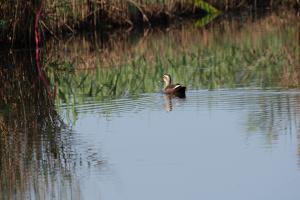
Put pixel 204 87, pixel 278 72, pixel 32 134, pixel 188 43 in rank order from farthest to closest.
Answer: pixel 188 43 → pixel 278 72 → pixel 204 87 → pixel 32 134

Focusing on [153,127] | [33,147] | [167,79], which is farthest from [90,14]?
[33,147]

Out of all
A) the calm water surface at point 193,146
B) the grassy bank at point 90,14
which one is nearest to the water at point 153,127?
the calm water surface at point 193,146

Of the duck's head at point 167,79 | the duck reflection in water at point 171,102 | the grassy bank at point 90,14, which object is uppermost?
the grassy bank at point 90,14

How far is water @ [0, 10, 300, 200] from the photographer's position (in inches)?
307

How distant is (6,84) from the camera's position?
570 inches

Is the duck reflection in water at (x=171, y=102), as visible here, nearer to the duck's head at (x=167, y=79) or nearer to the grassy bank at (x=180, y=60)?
the grassy bank at (x=180, y=60)

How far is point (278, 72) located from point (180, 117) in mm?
3427

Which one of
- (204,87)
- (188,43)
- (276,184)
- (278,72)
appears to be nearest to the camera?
(276,184)

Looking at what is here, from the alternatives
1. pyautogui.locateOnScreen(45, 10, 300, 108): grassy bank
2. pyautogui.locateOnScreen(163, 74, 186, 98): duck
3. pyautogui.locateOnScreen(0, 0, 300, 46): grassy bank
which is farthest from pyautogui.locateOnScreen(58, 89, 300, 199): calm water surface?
pyautogui.locateOnScreen(0, 0, 300, 46): grassy bank

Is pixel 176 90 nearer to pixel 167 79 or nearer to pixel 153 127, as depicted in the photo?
pixel 167 79

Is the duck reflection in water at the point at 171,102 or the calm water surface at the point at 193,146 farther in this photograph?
the duck reflection in water at the point at 171,102

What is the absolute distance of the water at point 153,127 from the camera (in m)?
7.80

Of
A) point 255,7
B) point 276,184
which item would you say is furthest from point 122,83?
point 255,7

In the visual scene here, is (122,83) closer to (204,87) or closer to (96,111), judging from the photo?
(204,87)
